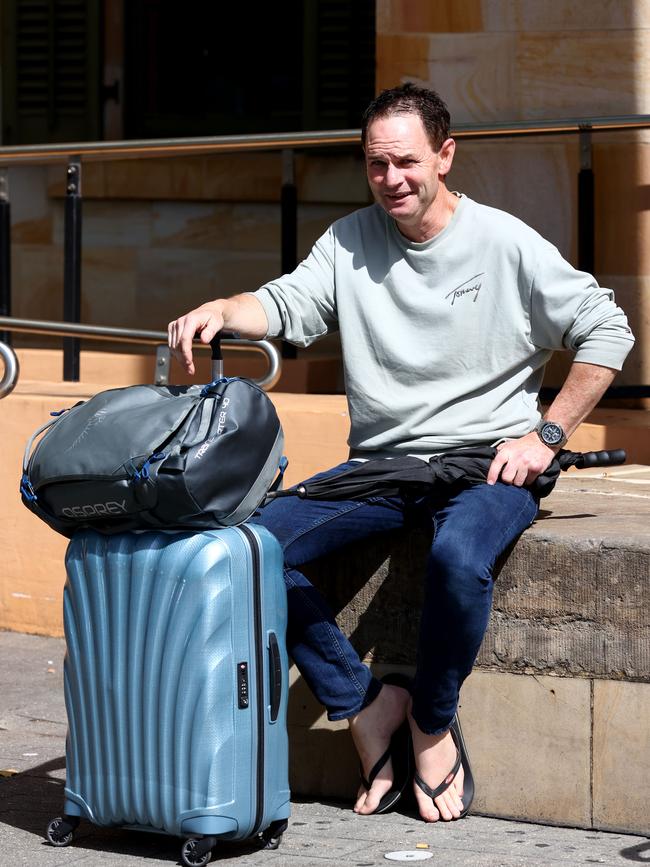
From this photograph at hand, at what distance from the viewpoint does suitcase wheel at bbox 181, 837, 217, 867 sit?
3.55 metres

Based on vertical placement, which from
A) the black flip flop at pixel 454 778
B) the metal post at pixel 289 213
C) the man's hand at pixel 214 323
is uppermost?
the metal post at pixel 289 213

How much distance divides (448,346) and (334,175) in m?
4.65

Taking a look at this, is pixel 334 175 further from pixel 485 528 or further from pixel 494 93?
pixel 485 528

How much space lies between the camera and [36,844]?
3.77m

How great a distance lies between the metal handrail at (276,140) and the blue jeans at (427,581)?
198cm

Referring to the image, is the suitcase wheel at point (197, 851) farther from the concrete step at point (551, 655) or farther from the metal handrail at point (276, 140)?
the metal handrail at point (276, 140)

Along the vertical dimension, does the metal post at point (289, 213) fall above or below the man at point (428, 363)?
above

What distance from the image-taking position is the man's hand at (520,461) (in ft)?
12.6

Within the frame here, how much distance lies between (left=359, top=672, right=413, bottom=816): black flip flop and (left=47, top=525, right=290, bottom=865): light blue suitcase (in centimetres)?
31

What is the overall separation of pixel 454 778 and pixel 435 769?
68 mm

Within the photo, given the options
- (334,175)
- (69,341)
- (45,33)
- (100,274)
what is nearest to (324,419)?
(69,341)

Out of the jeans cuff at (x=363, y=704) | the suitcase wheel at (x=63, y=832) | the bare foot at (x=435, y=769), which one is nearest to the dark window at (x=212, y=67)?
the jeans cuff at (x=363, y=704)

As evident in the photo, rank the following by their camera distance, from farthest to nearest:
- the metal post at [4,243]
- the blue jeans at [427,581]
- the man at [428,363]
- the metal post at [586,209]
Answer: the metal post at [4,243]
the metal post at [586,209]
the man at [428,363]
the blue jeans at [427,581]

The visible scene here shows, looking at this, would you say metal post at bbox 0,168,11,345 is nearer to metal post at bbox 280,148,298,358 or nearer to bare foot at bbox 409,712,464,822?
metal post at bbox 280,148,298,358
